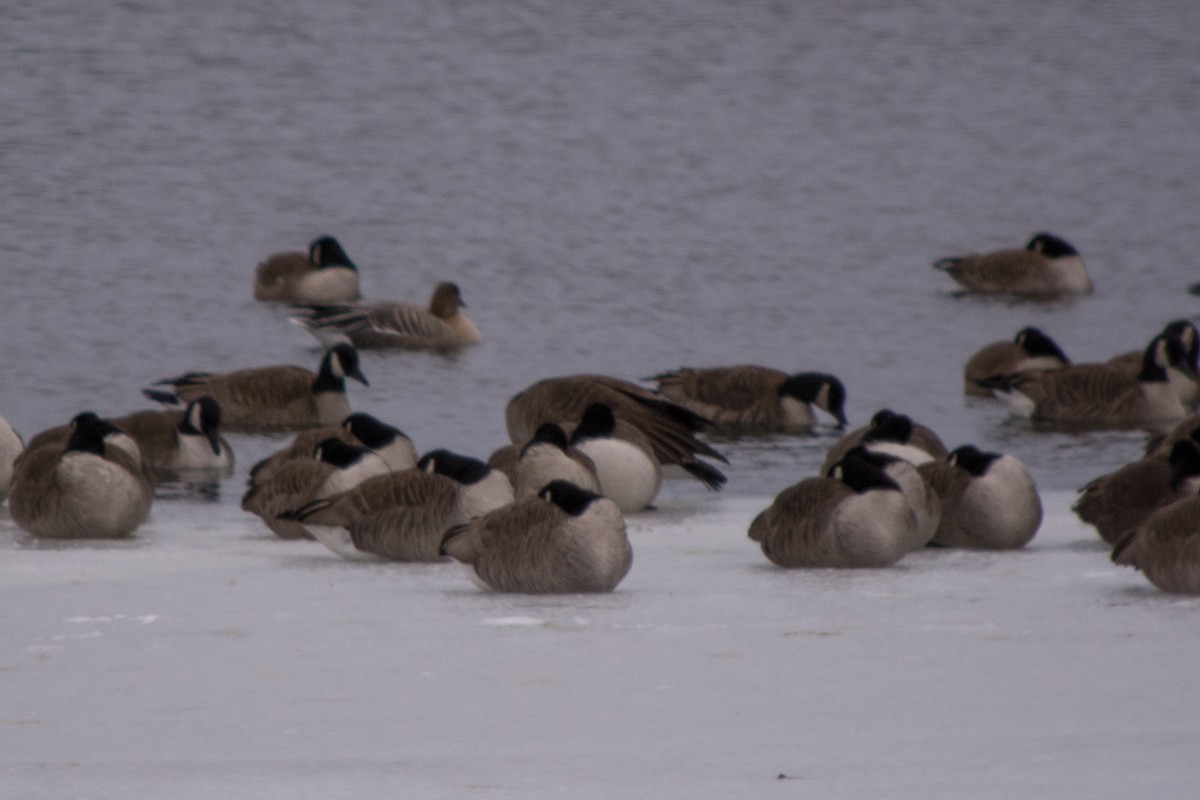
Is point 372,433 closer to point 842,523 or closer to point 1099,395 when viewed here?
point 842,523

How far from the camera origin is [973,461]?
855 centimetres

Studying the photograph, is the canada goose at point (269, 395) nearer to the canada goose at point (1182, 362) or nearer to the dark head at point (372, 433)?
the dark head at point (372, 433)

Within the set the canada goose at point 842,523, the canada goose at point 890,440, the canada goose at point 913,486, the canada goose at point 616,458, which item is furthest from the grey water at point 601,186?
the canada goose at point 842,523

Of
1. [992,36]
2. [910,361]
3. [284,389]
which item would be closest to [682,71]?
[992,36]

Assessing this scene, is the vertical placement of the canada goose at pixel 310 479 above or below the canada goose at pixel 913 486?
below

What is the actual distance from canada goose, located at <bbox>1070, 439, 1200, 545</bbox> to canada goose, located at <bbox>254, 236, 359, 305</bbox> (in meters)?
13.1

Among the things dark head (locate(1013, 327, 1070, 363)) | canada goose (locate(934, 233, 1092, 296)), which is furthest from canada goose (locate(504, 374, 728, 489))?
canada goose (locate(934, 233, 1092, 296))

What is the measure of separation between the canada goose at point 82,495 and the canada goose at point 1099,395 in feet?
25.2

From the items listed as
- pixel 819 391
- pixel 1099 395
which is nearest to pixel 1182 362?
pixel 1099 395

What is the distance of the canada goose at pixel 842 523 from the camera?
307 inches

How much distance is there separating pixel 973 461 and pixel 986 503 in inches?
8.3

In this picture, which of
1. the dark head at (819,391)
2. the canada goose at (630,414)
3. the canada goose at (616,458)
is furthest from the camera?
the dark head at (819,391)

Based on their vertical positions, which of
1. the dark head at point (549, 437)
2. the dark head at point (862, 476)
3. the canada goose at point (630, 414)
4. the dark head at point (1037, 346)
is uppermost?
the dark head at point (862, 476)

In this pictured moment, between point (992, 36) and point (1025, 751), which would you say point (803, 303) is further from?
point (992, 36)
